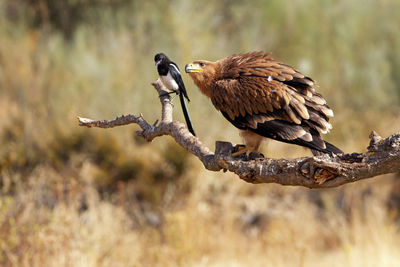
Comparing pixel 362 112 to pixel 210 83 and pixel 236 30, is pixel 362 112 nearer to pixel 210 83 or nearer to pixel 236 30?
pixel 236 30

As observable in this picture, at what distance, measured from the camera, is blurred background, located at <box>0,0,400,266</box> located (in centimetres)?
608

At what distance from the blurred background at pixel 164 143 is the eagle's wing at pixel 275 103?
2583 millimetres

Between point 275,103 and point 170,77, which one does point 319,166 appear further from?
point 170,77

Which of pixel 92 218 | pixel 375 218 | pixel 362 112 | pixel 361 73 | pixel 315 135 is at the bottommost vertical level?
pixel 315 135

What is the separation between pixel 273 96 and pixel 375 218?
15.0 ft

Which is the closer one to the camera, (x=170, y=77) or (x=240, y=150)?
(x=240, y=150)

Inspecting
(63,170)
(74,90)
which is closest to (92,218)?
(63,170)

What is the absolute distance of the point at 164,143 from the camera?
788 cm

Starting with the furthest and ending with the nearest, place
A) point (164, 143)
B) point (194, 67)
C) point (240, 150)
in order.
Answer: point (164, 143) < point (194, 67) < point (240, 150)

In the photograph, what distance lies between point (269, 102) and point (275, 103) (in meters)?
0.03

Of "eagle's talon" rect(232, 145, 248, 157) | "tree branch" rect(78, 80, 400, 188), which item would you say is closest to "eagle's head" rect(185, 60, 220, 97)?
"eagle's talon" rect(232, 145, 248, 157)

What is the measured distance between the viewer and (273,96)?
3.05m

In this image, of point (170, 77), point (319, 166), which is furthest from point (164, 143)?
point (319, 166)

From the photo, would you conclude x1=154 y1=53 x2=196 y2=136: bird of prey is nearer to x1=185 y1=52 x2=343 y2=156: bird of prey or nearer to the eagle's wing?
x1=185 y1=52 x2=343 y2=156: bird of prey
